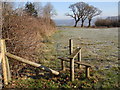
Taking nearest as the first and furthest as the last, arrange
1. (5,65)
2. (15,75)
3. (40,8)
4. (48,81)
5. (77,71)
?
(5,65) → (48,81) → (15,75) → (77,71) → (40,8)

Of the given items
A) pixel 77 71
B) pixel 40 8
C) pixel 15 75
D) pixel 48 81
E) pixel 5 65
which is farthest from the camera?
pixel 40 8

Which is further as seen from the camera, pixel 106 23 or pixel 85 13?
pixel 85 13

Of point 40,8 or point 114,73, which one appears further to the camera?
point 40,8

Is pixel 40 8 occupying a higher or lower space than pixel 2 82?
higher

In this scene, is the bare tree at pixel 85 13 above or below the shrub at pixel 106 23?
above

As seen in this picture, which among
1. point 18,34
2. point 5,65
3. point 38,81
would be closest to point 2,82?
point 5,65

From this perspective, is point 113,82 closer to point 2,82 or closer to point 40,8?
point 2,82

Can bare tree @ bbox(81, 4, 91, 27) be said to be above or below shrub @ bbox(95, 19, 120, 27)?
above

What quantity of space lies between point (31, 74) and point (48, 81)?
93 centimetres

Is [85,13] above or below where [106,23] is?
above

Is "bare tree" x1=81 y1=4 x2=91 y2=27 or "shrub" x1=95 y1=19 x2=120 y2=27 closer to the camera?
"shrub" x1=95 y1=19 x2=120 y2=27

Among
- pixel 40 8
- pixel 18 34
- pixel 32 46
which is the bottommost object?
pixel 32 46

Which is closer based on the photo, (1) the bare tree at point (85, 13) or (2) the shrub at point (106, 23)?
(2) the shrub at point (106, 23)

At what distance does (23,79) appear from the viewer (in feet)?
16.1
